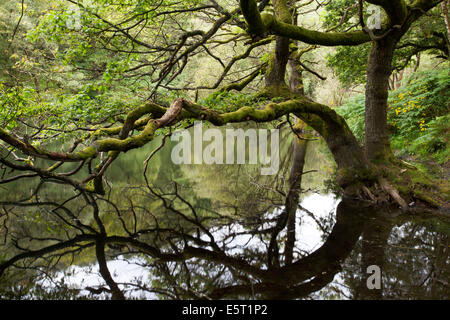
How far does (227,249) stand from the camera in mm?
5102

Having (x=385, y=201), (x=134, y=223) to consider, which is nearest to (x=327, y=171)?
(x=385, y=201)

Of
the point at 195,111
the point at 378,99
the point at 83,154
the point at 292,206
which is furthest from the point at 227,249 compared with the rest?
the point at 378,99

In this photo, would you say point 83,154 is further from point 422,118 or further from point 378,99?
point 422,118

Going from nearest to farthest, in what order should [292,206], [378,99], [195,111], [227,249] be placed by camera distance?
[195,111], [227,249], [378,99], [292,206]

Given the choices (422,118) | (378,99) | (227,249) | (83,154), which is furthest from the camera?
(422,118)

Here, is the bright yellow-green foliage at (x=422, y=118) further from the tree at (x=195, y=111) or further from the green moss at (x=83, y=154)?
the green moss at (x=83, y=154)

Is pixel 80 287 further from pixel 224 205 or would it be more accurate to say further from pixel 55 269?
pixel 224 205

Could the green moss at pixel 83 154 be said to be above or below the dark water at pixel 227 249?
above

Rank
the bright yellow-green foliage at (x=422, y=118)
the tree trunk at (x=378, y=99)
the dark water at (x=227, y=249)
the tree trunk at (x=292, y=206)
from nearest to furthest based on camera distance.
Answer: the dark water at (x=227, y=249), the tree trunk at (x=292, y=206), the tree trunk at (x=378, y=99), the bright yellow-green foliage at (x=422, y=118)

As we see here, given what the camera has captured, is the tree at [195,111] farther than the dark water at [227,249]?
Yes

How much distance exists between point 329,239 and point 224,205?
298cm

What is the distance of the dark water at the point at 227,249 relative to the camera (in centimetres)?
381

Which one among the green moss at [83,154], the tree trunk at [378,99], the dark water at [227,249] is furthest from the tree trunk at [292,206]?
the green moss at [83,154]

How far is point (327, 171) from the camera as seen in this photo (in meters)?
11.9
